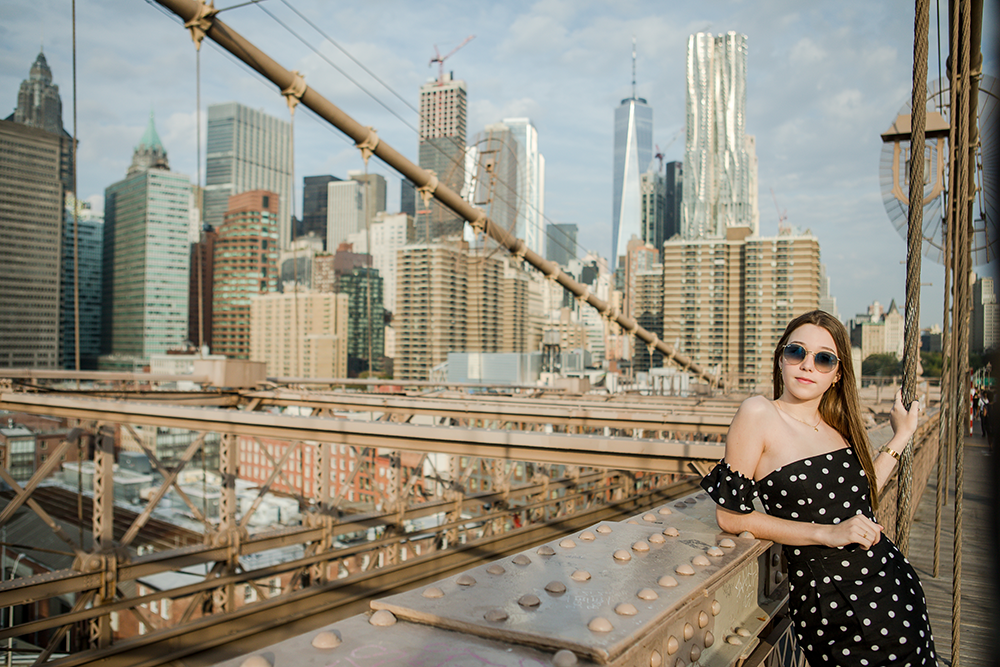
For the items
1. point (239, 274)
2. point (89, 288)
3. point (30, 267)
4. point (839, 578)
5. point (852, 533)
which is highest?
point (239, 274)

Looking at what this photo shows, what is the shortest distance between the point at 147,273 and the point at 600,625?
117984 millimetres

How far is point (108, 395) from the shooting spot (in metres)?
12.4

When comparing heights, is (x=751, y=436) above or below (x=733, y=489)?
above

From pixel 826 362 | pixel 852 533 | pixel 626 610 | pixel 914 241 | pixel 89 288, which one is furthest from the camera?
pixel 89 288

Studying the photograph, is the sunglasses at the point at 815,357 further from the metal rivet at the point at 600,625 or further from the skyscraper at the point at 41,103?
the skyscraper at the point at 41,103

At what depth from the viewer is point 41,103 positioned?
157ft

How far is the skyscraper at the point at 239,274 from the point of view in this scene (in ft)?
323

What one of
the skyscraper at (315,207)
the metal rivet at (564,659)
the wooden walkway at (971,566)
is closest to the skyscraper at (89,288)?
the skyscraper at (315,207)

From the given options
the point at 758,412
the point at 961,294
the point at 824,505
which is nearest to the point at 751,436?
the point at 758,412

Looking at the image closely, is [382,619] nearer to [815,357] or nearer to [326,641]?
[326,641]

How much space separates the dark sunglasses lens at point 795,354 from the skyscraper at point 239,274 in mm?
98555

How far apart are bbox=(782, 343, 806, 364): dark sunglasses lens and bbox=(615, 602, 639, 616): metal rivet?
1.29 metres

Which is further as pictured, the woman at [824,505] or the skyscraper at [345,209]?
the skyscraper at [345,209]

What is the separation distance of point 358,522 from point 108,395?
6.18m
